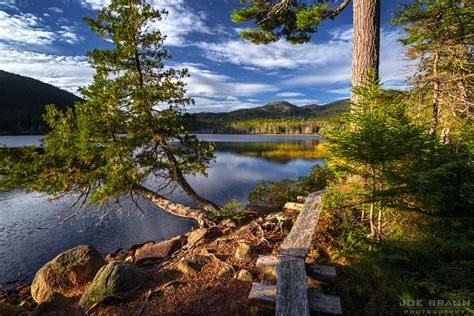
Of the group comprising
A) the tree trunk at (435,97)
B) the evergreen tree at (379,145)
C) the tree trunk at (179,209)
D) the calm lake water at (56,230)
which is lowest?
the calm lake water at (56,230)

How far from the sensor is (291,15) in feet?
24.7

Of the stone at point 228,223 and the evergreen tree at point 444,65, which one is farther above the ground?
the evergreen tree at point 444,65

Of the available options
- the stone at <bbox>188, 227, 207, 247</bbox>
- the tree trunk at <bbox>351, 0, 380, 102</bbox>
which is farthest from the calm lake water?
the tree trunk at <bbox>351, 0, 380, 102</bbox>

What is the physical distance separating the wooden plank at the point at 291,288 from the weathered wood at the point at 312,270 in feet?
1.17

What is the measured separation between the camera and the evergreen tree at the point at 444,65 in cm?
411

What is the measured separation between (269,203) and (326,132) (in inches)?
276

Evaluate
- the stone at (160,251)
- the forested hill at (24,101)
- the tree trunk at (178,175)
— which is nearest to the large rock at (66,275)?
the stone at (160,251)

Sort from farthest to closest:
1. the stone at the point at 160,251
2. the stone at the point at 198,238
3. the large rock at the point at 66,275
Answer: the stone at the point at 160,251, the stone at the point at 198,238, the large rock at the point at 66,275

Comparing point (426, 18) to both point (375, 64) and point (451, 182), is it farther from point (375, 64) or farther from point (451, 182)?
point (451, 182)

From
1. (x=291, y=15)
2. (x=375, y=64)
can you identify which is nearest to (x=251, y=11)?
(x=291, y=15)

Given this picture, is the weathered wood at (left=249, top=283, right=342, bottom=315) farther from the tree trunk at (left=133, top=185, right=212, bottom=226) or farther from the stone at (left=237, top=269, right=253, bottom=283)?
the tree trunk at (left=133, top=185, right=212, bottom=226)

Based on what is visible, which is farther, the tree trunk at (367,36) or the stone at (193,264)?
the tree trunk at (367,36)

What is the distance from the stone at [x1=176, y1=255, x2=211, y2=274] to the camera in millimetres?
4753

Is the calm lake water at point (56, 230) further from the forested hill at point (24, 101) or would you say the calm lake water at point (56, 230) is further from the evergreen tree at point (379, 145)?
the forested hill at point (24, 101)
